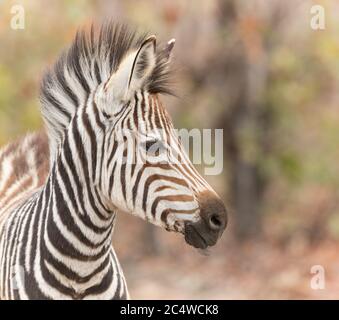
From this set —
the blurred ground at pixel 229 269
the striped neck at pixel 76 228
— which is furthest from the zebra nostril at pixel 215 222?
the blurred ground at pixel 229 269

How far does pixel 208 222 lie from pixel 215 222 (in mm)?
49

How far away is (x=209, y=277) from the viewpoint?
15844mm

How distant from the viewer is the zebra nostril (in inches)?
191

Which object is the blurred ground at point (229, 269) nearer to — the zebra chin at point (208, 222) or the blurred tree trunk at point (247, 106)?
the blurred tree trunk at point (247, 106)

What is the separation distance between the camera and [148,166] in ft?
16.5

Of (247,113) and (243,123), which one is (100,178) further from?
(247,113)

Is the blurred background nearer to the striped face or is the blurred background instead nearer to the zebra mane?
the zebra mane

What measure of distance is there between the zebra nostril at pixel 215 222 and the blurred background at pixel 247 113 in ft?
35.0

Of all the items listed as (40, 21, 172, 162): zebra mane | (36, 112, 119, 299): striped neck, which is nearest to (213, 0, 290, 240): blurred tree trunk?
(40, 21, 172, 162): zebra mane

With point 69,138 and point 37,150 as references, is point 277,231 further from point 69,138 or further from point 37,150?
point 69,138

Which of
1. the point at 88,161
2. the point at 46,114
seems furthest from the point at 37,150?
the point at 88,161

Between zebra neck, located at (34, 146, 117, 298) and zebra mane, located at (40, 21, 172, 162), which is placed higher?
zebra mane, located at (40, 21, 172, 162)

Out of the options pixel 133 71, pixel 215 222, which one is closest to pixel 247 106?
pixel 133 71

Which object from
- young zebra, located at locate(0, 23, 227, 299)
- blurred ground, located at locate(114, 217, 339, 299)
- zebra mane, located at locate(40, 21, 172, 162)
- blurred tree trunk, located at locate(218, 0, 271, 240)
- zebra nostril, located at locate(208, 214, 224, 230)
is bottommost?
zebra nostril, located at locate(208, 214, 224, 230)
